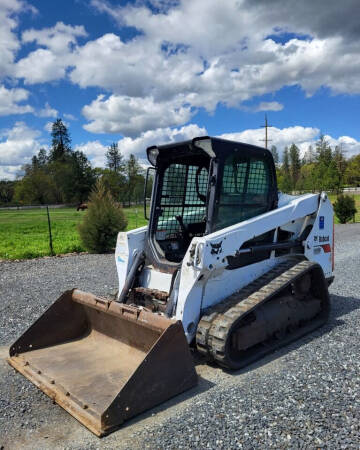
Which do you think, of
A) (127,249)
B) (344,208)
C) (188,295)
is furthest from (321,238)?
(344,208)

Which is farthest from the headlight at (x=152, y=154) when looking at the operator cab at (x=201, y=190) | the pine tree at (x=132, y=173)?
the pine tree at (x=132, y=173)

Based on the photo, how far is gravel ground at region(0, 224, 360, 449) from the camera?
10.00 feet

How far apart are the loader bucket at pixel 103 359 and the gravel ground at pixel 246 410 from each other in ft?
0.44

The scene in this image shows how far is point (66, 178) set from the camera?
2500 inches

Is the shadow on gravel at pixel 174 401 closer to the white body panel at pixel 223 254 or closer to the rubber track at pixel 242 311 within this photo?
the rubber track at pixel 242 311

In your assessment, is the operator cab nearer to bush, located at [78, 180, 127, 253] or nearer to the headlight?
the headlight

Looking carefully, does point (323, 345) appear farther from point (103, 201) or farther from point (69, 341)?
point (103, 201)

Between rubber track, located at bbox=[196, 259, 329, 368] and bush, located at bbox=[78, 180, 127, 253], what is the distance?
323 inches

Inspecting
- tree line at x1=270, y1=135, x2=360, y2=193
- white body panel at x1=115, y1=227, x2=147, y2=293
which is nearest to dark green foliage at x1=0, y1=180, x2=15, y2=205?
tree line at x1=270, y1=135, x2=360, y2=193

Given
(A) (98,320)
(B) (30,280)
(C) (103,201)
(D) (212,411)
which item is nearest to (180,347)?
(D) (212,411)

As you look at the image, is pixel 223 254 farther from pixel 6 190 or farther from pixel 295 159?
pixel 6 190

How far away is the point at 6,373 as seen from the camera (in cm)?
432

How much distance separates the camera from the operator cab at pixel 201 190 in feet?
15.5

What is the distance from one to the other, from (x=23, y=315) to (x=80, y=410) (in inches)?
139
